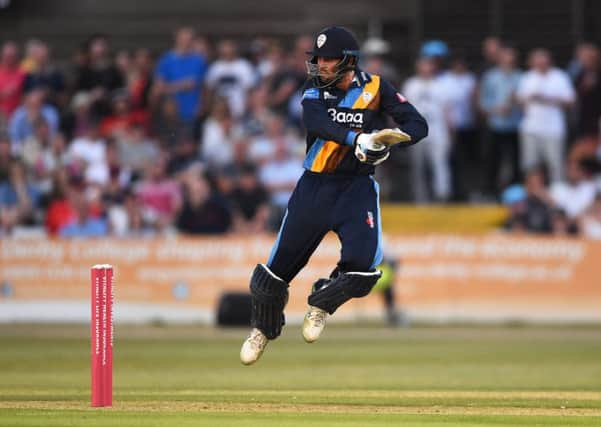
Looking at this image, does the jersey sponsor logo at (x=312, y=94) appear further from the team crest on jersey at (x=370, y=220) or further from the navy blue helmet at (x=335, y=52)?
the team crest on jersey at (x=370, y=220)

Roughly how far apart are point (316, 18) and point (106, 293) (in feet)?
48.2

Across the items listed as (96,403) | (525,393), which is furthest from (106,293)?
(525,393)

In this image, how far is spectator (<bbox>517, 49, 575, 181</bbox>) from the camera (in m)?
20.6

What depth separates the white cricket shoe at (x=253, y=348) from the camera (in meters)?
10.8

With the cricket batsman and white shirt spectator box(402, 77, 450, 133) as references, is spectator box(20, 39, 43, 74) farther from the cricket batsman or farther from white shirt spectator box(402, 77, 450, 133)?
the cricket batsman

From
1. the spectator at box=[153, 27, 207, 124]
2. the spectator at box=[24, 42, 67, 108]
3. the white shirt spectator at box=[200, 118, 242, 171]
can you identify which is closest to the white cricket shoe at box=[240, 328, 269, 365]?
the white shirt spectator at box=[200, 118, 242, 171]

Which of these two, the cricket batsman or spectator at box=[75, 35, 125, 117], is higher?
the cricket batsman

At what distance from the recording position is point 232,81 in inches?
849

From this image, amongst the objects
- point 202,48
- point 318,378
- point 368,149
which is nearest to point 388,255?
Result: point 202,48

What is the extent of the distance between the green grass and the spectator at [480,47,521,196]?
9.87 feet

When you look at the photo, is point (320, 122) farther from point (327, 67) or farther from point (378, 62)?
point (378, 62)

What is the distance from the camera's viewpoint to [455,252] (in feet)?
66.0

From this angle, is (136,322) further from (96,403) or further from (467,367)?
(96,403)

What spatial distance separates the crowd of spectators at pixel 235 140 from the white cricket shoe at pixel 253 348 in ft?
31.4
